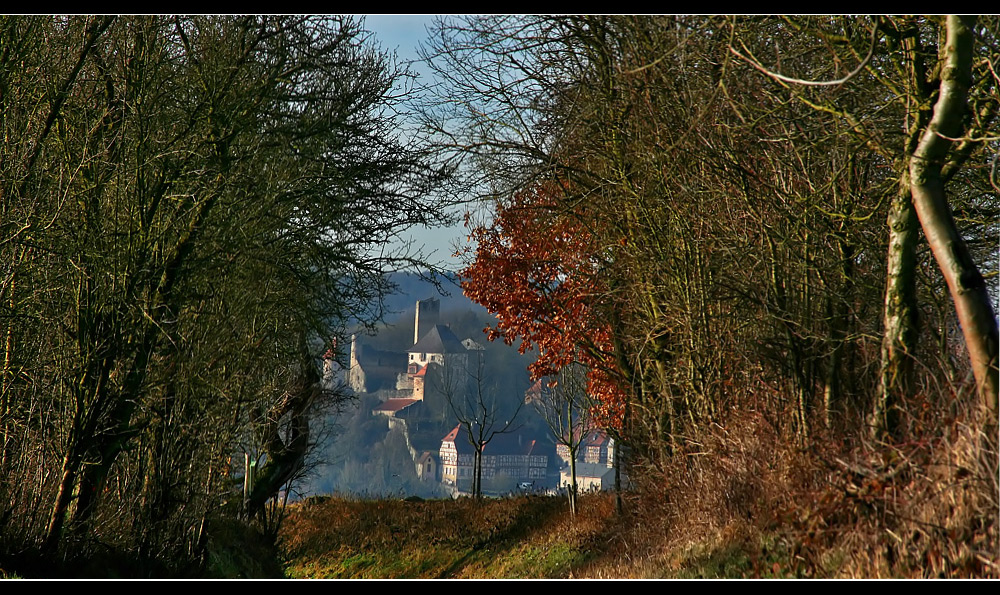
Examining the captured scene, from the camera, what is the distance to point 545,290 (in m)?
18.0

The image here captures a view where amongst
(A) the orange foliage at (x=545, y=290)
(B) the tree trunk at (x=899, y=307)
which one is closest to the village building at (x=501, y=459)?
(A) the orange foliage at (x=545, y=290)

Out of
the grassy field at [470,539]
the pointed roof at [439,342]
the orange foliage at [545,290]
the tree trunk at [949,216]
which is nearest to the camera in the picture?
the tree trunk at [949,216]

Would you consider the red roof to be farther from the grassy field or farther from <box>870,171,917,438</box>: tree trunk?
<box>870,171,917,438</box>: tree trunk

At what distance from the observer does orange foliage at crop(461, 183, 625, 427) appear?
14634 mm

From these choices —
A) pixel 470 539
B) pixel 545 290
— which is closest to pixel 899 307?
pixel 545 290

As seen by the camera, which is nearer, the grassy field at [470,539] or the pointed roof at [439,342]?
the grassy field at [470,539]

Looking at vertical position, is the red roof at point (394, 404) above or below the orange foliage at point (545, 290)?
above

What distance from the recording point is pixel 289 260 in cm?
1371

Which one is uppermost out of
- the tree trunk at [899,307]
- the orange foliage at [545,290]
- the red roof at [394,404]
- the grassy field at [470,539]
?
the red roof at [394,404]

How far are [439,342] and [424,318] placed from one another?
3965 millimetres

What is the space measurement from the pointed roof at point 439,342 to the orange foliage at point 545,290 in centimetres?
8839

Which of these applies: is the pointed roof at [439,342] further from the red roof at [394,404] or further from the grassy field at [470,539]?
the grassy field at [470,539]

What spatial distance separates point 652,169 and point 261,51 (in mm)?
5005

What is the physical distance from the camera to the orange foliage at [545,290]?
14.6 meters
